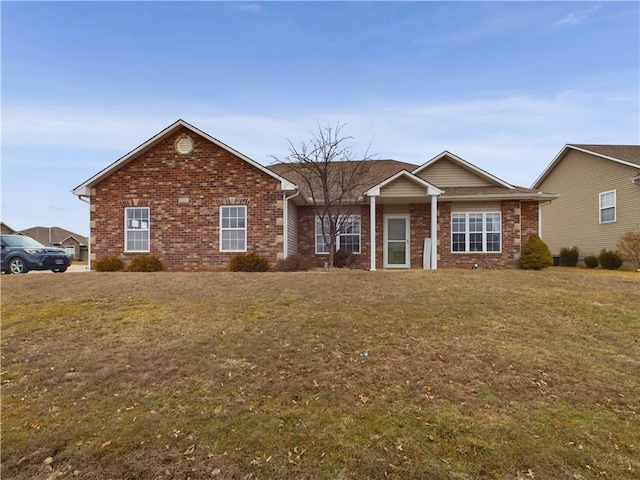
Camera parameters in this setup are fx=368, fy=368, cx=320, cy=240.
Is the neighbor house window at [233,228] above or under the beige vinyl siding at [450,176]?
under

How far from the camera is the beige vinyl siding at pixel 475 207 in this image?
52.1ft

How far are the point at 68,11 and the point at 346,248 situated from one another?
12844 mm

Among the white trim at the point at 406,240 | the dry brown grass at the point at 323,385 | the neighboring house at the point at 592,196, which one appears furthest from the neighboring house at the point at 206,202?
the dry brown grass at the point at 323,385

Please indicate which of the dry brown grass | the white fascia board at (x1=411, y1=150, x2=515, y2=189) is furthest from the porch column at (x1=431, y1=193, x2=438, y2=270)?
the dry brown grass

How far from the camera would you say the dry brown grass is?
332 cm

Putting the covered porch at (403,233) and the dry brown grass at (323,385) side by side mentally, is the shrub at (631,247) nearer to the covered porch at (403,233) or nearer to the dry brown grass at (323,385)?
the covered porch at (403,233)

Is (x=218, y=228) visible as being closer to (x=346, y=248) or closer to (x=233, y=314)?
(x=346, y=248)

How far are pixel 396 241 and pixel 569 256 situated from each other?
A: 10.6m

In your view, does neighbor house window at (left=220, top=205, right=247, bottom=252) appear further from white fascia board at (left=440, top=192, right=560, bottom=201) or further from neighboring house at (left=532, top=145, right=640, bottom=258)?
neighboring house at (left=532, top=145, right=640, bottom=258)

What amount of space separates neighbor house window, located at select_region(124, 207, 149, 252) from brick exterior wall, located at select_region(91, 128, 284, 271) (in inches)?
7.5

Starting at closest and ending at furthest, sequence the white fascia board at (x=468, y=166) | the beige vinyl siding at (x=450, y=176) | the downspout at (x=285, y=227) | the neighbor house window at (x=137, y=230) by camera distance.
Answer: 1. the downspout at (x=285, y=227)
2. the neighbor house window at (x=137, y=230)
3. the white fascia board at (x=468, y=166)
4. the beige vinyl siding at (x=450, y=176)

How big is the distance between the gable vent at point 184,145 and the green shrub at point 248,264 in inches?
189

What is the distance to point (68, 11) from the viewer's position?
11586mm

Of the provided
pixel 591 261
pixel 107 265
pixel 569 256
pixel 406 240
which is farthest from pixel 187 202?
pixel 569 256
